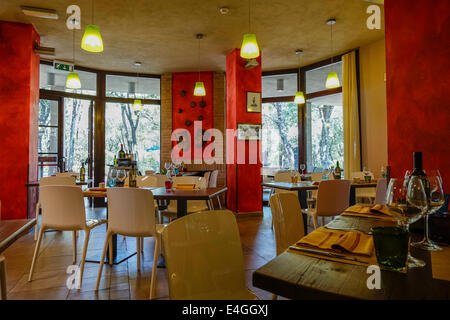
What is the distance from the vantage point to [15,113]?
16.8 ft

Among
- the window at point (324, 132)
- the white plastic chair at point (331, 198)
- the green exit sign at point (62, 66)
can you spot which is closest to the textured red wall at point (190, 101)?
the window at point (324, 132)

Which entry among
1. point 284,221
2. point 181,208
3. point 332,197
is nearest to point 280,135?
point 332,197

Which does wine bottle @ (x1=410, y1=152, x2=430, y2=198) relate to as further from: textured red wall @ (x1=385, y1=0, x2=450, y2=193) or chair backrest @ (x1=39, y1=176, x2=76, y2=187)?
chair backrest @ (x1=39, y1=176, x2=76, y2=187)

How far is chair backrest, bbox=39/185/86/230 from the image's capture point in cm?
272

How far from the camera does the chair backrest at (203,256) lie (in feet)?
3.68

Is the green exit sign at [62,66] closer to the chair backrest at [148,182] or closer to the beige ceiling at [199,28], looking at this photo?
the beige ceiling at [199,28]

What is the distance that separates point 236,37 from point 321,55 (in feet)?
7.23

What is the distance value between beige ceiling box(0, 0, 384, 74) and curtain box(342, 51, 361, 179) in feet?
1.29

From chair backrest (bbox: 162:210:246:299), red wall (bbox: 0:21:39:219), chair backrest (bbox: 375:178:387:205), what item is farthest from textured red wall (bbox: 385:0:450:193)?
red wall (bbox: 0:21:39:219)

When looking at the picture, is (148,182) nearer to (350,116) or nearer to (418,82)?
(418,82)

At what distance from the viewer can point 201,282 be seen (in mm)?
1207

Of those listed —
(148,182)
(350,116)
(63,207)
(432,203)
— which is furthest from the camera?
(350,116)

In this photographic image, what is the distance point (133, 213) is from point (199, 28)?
3.99m
